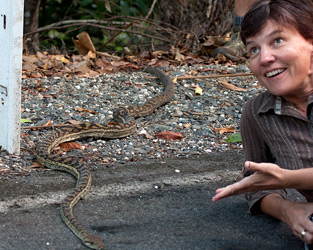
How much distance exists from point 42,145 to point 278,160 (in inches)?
98.6

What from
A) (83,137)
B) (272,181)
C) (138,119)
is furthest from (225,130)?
(272,181)

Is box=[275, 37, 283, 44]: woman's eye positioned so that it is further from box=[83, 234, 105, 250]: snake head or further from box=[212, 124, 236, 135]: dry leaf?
box=[212, 124, 236, 135]: dry leaf

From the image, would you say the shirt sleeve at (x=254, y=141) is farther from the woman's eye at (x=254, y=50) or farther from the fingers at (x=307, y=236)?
the fingers at (x=307, y=236)

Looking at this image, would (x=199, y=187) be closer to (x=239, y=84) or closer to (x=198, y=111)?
(x=198, y=111)

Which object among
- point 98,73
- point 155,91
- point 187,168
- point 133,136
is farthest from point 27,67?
point 187,168

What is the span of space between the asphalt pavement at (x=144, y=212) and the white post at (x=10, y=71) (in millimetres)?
516

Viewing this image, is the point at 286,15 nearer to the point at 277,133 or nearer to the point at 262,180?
the point at 277,133

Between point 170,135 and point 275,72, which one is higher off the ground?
point 275,72

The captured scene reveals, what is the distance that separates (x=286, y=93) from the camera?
329 centimetres

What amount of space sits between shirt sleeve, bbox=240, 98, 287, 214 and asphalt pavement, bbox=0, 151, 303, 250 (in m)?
0.22

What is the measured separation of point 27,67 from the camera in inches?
298

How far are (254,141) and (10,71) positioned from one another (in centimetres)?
231

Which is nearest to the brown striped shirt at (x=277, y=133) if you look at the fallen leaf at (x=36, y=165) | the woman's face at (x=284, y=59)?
the woman's face at (x=284, y=59)

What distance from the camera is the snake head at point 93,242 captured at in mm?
3307
